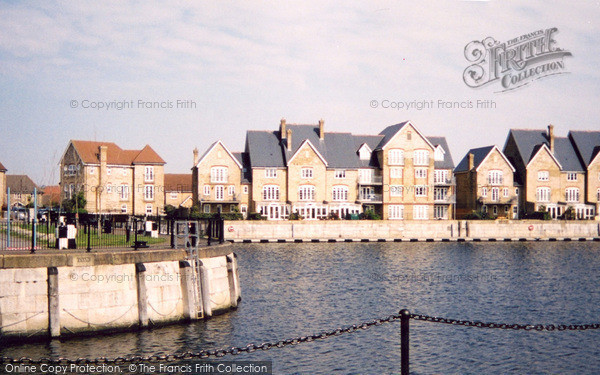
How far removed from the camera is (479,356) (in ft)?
70.5

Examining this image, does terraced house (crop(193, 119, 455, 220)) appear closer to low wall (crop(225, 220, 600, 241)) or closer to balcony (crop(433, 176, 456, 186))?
balcony (crop(433, 176, 456, 186))

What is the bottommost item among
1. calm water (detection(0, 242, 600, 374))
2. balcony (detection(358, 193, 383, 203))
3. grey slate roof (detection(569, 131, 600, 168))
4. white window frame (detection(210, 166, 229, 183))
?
calm water (detection(0, 242, 600, 374))

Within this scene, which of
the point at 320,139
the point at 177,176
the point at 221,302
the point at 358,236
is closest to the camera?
the point at 221,302

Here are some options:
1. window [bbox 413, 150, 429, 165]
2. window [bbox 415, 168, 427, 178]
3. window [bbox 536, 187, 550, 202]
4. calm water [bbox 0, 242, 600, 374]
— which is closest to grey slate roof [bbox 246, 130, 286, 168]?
window [bbox 413, 150, 429, 165]

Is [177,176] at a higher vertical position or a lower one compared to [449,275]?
higher

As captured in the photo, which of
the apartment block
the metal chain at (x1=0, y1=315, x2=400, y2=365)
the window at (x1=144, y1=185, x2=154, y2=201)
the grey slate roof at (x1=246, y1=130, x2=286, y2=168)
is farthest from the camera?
the apartment block

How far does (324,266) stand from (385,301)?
48.5 ft

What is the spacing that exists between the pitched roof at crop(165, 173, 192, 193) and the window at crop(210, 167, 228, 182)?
2609 cm

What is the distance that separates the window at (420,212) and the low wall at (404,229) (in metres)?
6.49

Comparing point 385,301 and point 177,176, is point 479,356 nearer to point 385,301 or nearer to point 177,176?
point 385,301

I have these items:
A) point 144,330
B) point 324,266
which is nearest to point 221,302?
point 144,330

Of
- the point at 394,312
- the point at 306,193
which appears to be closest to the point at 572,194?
the point at 306,193

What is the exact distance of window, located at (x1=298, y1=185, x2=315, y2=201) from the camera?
79.7 m

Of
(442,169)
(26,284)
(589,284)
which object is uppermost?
(442,169)
